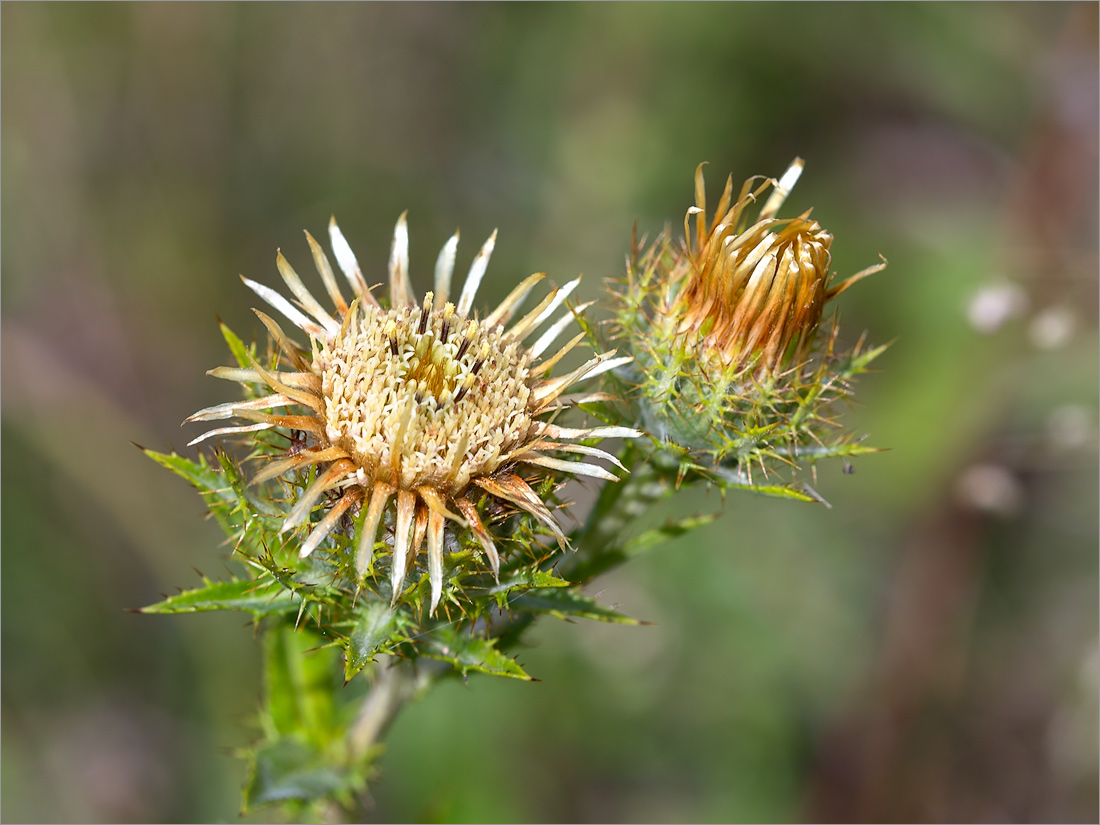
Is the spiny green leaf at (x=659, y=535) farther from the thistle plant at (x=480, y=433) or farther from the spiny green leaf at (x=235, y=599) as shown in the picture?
the spiny green leaf at (x=235, y=599)

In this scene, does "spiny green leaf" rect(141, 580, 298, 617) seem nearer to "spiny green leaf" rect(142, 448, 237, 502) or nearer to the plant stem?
"spiny green leaf" rect(142, 448, 237, 502)

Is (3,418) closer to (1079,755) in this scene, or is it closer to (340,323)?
(340,323)

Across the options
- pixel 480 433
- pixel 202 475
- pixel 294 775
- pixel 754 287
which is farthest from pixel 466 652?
pixel 754 287

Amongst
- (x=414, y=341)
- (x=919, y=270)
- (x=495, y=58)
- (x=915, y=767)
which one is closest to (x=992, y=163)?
(x=919, y=270)

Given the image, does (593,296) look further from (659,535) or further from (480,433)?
(480,433)

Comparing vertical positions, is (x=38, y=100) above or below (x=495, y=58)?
below

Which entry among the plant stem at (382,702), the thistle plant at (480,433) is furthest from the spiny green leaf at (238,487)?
the plant stem at (382,702)
